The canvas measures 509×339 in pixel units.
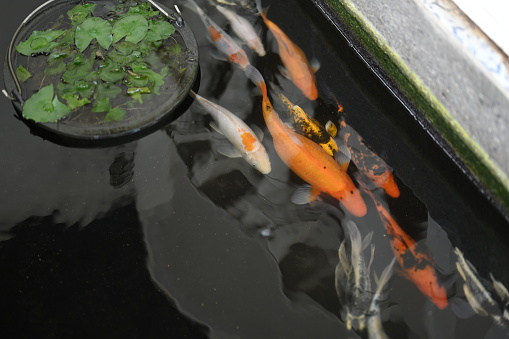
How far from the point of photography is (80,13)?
3.57 meters

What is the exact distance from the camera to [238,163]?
3.25 meters

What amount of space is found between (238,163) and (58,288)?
3.84 feet

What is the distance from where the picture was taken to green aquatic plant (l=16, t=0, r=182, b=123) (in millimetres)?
3230

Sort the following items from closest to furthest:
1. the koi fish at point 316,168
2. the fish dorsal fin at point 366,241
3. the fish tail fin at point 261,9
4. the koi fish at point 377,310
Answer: the koi fish at point 377,310 → the fish dorsal fin at point 366,241 → the koi fish at point 316,168 → the fish tail fin at point 261,9

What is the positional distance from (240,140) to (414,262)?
45.5 inches

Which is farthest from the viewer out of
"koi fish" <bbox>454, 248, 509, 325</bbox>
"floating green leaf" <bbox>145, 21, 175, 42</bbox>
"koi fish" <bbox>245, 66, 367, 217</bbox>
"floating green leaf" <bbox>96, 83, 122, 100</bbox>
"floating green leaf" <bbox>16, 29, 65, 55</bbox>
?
"floating green leaf" <bbox>145, 21, 175, 42</bbox>

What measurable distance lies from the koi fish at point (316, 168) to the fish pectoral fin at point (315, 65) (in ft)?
1.90

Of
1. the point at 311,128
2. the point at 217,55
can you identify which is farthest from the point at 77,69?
the point at 311,128

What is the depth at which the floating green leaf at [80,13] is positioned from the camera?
3.54 m

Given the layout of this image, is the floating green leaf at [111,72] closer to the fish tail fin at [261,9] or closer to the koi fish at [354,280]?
the fish tail fin at [261,9]

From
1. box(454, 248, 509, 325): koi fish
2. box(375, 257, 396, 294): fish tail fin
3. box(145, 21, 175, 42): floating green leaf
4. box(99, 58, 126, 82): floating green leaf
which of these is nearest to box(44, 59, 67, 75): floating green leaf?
box(99, 58, 126, 82): floating green leaf

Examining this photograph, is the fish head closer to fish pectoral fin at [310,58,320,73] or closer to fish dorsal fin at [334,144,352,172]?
fish dorsal fin at [334,144,352,172]

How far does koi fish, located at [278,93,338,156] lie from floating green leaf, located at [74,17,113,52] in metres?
1.14

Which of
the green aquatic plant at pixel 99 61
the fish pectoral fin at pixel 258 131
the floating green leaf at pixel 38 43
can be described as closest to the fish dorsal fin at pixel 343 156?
the fish pectoral fin at pixel 258 131
